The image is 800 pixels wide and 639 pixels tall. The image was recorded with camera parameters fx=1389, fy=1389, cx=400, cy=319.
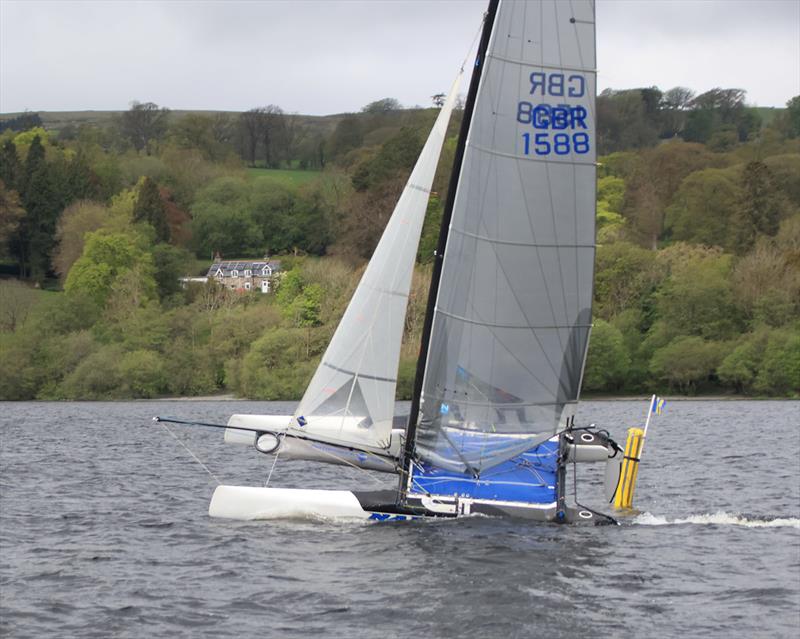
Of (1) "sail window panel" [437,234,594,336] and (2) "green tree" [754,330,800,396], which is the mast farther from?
(2) "green tree" [754,330,800,396]

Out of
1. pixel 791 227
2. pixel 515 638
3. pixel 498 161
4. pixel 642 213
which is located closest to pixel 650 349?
Result: pixel 791 227

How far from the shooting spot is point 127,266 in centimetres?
10588

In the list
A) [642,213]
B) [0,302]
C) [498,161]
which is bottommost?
[0,302]

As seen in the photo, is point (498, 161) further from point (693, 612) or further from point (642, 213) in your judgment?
point (642, 213)

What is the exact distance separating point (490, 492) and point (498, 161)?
213 inches

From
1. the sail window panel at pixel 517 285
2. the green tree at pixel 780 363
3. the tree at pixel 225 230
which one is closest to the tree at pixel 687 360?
the green tree at pixel 780 363

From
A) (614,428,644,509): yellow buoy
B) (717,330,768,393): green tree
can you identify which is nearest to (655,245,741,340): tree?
(717,330,768,393): green tree

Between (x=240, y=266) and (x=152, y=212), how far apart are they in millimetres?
9599

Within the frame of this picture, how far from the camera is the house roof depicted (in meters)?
116

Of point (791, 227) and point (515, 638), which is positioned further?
point (791, 227)

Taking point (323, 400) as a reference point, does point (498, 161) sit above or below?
above

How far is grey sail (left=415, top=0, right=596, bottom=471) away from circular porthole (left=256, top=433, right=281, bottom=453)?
7.69 feet

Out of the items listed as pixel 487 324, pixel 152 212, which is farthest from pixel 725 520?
pixel 152 212

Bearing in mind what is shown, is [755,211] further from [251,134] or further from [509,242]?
[251,134]
